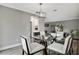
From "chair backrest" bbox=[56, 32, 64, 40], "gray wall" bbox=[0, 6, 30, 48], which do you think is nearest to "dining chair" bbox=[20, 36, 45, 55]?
"gray wall" bbox=[0, 6, 30, 48]

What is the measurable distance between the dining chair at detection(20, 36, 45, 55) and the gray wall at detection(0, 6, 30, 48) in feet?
0.48

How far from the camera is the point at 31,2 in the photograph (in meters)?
1.68

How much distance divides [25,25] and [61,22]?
0.84 metres

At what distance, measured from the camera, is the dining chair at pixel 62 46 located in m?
1.61

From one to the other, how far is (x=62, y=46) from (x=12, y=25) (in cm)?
123

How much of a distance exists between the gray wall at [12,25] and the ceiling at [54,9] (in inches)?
5.0

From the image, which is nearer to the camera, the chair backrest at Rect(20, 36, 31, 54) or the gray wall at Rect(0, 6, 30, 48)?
the chair backrest at Rect(20, 36, 31, 54)

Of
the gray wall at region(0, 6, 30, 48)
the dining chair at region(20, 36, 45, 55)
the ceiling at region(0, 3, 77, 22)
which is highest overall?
the ceiling at region(0, 3, 77, 22)

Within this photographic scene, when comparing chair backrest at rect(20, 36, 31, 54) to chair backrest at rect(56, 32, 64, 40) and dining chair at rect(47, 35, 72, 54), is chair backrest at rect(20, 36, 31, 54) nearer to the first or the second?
dining chair at rect(47, 35, 72, 54)

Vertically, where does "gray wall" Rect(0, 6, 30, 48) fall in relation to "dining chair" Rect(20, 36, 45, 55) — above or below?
above

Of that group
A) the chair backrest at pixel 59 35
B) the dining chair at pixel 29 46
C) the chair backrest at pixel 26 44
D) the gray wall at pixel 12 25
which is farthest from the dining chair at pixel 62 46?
the gray wall at pixel 12 25

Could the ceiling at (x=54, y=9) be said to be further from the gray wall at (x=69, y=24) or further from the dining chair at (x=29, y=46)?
the dining chair at (x=29, y=46)

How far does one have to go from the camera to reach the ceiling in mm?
1670
